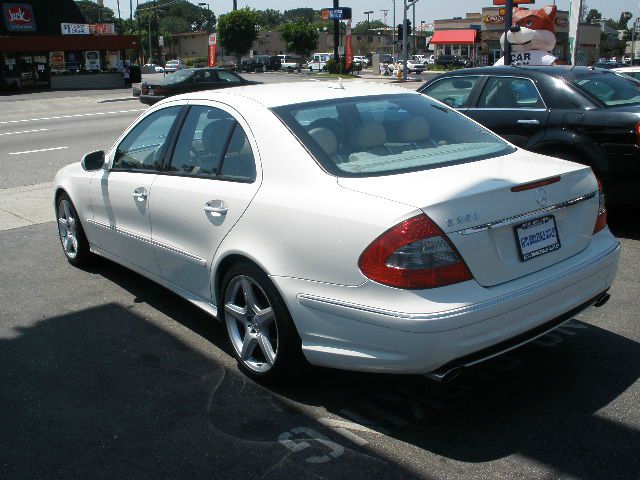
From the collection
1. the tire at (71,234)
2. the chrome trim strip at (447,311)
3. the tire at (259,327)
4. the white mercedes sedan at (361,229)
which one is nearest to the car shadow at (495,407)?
the tire at (259,327)

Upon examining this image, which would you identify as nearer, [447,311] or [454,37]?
[447,311]

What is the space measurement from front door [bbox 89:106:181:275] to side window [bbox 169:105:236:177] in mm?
202

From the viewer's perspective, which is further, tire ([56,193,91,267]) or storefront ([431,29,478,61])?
storefront ([431,29,478,61])

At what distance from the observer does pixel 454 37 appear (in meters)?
88.4

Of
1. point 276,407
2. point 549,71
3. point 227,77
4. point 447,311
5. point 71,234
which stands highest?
point 549,71

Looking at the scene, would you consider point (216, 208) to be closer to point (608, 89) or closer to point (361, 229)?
point (361, 229)

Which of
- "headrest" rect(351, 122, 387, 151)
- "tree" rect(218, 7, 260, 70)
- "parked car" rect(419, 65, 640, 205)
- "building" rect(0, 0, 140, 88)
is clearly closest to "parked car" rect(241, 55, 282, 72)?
"tree" rect(218, 7, 260, 70)

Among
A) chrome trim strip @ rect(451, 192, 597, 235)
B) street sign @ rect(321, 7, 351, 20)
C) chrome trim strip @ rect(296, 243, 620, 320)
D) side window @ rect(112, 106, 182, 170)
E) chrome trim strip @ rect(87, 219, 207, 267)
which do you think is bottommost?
chrome trim strip @ rect(87, 219, 207, 267)

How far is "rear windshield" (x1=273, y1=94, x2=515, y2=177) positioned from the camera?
3.90 metres

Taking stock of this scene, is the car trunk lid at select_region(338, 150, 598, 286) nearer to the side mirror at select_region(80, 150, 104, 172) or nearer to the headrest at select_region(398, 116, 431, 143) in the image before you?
the headrest at select_region(398, 116, 431, 143)

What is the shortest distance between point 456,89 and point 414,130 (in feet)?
14.3

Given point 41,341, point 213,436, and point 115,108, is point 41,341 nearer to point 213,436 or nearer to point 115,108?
point 213,436

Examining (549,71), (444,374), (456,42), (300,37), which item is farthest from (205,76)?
(456,42)

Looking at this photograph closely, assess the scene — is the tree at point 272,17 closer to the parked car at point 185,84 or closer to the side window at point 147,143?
the parked car at point 185,84
